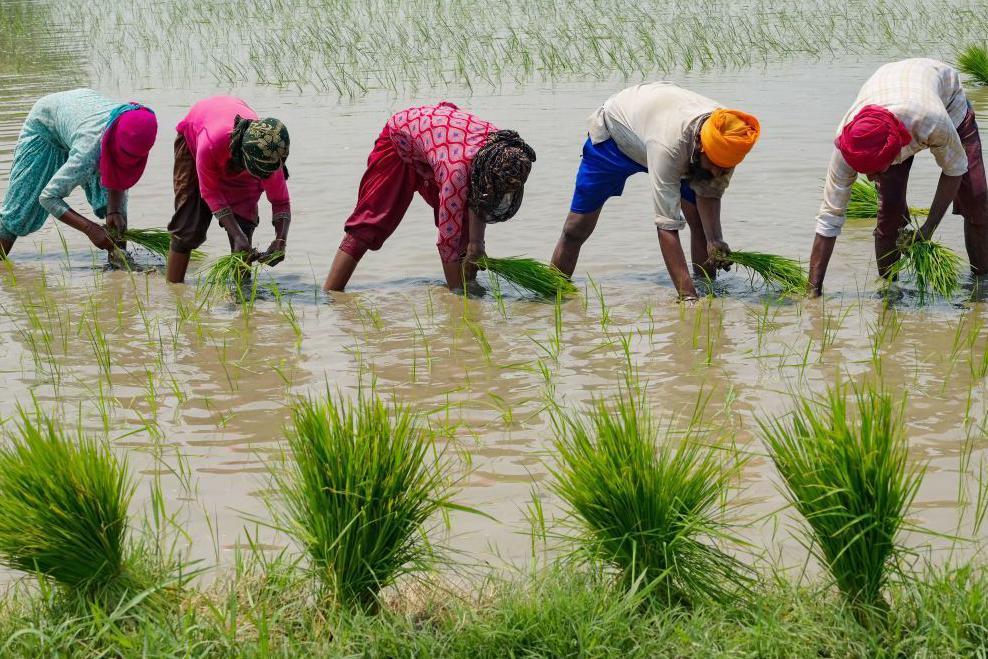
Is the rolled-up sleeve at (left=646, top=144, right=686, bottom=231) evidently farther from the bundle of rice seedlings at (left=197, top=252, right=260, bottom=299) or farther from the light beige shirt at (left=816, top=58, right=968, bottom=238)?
the bundle of rice seedlings at (left=197, top=252, right=260, bottom=299)

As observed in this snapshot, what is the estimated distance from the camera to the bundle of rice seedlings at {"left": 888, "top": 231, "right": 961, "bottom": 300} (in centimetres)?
477

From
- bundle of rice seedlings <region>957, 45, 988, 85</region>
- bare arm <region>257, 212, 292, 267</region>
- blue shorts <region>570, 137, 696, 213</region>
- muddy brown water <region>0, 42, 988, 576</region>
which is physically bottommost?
muddy brown water <region>0, 42, 988, 576</region>

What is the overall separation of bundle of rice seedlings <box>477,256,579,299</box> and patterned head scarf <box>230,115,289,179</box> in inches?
41.7

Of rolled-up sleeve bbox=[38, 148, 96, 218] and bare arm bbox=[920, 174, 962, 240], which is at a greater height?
bare arm bbox=[920, 174, 962, 240]

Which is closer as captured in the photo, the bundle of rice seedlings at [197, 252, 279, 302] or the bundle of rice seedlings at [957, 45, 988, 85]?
the bundle of rice seedlings at [197, 252, 279, 302]

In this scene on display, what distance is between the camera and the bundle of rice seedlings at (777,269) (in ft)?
16.7

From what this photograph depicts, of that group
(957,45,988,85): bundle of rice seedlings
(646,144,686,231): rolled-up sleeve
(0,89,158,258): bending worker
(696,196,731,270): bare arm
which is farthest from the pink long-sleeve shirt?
(957,45,988,85): bundle of rice seedlings

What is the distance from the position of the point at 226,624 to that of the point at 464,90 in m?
9.07

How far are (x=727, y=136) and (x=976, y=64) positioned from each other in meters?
7.10

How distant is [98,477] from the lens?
8.20 ft

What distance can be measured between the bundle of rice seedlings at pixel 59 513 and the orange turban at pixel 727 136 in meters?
2.74

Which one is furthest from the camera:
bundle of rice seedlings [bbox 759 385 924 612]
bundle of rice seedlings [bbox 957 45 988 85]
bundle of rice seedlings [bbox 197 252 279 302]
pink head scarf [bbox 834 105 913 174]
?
bundle of rice seedlings [bbox 957 45 988 85]

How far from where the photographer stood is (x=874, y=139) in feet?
14.0

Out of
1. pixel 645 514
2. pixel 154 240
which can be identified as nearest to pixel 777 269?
pixel 645 514
